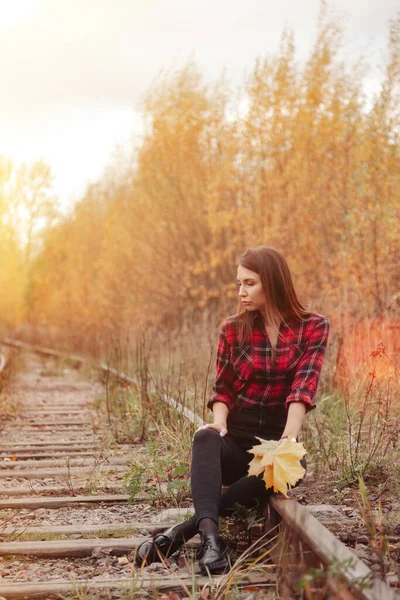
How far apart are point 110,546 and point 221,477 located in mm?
638

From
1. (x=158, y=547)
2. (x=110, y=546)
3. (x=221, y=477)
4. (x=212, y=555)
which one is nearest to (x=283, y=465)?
(x=221, y=477)

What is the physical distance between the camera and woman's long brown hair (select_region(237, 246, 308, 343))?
12.4 feet

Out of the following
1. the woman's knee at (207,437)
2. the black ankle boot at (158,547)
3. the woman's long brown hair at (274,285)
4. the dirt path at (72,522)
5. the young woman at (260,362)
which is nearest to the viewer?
the dirt path at (72,522)

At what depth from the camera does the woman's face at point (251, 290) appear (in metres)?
3.78

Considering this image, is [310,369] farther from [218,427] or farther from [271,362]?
[218,427]

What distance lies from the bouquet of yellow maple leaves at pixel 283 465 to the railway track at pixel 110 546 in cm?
8

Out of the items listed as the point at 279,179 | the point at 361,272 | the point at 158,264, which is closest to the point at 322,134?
the point at 279,179

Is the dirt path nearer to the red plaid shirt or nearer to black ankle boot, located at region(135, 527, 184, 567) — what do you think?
black ankle boot, located at region(135, 527, 184, 567)

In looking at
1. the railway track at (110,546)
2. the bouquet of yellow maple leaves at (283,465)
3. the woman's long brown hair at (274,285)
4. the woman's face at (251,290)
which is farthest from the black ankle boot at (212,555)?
the woman's face at (251,290)

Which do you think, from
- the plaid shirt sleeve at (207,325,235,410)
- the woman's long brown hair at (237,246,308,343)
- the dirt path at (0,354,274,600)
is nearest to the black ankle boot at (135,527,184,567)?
the dirt path at (0,354,274,600)

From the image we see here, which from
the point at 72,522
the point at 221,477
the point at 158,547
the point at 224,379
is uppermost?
the point at 224,379

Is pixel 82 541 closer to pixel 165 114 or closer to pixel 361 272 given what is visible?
pixel 361 272

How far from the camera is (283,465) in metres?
3.24

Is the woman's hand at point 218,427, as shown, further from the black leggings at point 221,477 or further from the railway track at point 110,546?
the railway track at point 110,546
